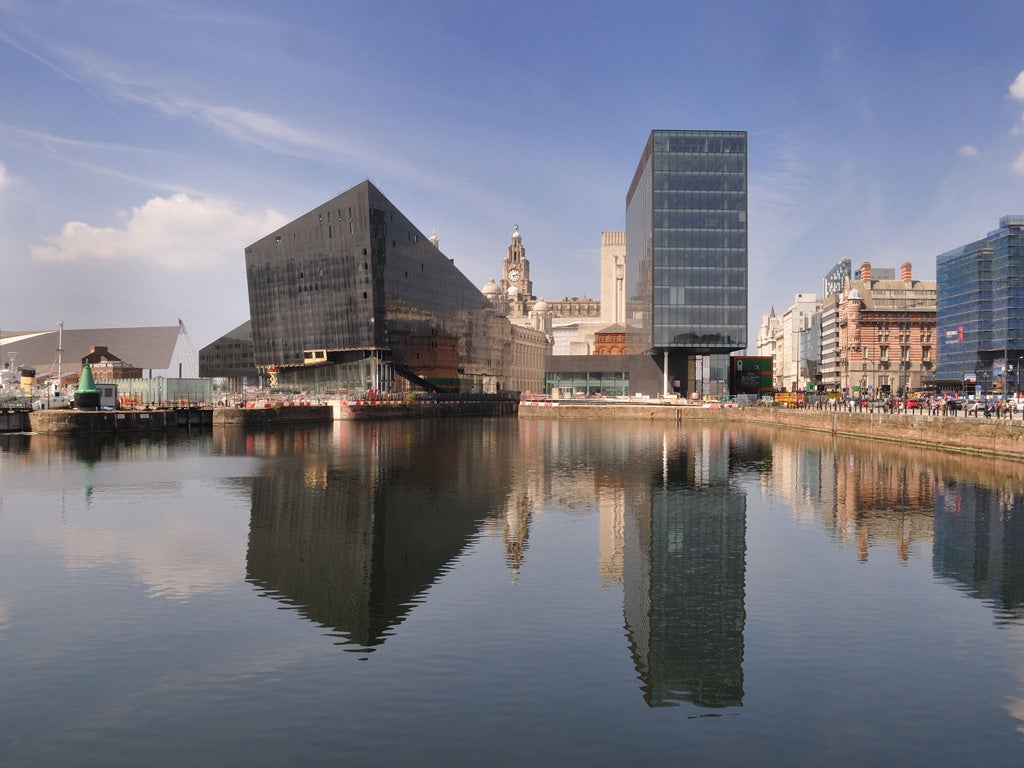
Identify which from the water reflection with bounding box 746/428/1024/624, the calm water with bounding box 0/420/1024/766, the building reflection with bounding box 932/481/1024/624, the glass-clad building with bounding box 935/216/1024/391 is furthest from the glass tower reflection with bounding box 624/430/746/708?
the glass-clad building with bounding box 935/216/1024/391

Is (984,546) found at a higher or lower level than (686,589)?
higher

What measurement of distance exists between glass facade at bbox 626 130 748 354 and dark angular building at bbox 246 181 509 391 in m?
49.1

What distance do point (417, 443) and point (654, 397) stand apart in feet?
265

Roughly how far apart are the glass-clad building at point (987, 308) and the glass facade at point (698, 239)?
46.4 m

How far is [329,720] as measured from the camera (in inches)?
615

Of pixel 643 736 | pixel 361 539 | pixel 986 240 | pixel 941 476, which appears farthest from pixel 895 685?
pixel 986 240

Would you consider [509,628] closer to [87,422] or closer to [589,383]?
[87,422]

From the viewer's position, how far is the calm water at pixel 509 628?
49.1ft

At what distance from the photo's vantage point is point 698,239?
144 metres

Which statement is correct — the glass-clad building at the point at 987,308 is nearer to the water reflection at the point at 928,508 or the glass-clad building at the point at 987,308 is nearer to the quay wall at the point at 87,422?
the water reflection at the point at 928,508

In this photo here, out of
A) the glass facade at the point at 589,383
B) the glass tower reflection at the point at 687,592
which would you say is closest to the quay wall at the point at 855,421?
the glass facade at the point at 589,383

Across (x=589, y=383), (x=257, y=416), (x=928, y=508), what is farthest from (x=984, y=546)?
(x=589, y=383)

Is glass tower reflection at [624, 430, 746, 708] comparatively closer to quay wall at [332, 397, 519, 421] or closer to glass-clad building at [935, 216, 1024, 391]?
quay wall at [332, 397, 519, 421]

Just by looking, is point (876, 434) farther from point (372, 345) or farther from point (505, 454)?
point (372, 345)
